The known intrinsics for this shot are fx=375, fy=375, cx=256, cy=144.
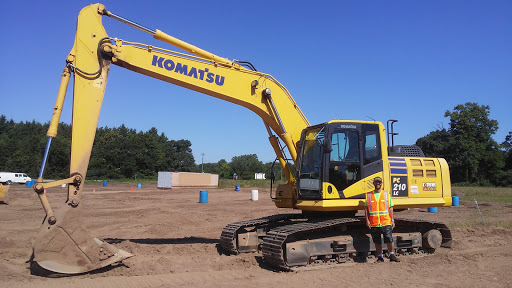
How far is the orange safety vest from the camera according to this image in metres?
7.69

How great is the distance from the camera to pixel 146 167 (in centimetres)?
8875

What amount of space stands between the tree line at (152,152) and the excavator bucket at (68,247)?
4327 centimetres

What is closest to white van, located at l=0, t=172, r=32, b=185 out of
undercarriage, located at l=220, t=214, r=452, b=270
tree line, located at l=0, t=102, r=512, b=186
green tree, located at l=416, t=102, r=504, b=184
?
tree line, located at l=0, t=102, r=512, b=186

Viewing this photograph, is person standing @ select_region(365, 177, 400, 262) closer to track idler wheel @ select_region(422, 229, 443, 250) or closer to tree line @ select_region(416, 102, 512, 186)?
track idler wheel @ select_region(422, 229, 443, 250)

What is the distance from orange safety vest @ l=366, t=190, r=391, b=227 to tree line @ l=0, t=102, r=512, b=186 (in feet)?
136

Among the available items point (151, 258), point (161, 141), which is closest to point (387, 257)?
point (151, 258)

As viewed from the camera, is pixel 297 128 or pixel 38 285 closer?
pixel 38 285

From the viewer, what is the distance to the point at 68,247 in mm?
5969

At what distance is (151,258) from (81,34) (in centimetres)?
461

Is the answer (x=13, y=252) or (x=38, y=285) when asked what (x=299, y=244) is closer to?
(x=38, y=285)

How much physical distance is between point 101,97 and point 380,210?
5883mm

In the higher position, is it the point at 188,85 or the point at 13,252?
the point at 188,85

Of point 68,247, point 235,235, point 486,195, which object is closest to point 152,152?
point 486,195

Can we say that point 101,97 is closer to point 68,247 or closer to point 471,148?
point 68,247
